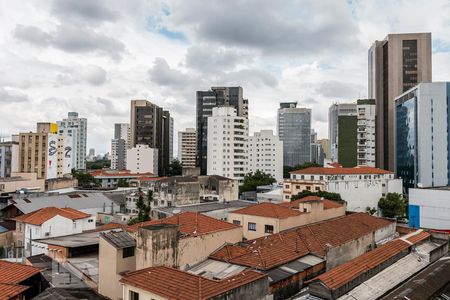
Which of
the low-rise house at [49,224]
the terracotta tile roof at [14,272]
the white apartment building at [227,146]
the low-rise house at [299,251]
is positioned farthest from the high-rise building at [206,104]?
the terracotta tile roof at [14,272]

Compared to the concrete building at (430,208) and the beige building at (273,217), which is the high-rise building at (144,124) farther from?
the beige building at (273,217)

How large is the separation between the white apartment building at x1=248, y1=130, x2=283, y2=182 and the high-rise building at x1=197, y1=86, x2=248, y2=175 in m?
12.9

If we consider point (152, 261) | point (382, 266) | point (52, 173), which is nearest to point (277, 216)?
point (382, 266)

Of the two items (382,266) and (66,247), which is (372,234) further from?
(66,247)

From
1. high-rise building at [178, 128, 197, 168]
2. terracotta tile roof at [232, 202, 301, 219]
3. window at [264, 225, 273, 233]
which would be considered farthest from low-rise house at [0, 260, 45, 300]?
high-rise building at [178, 128, 197, 168]

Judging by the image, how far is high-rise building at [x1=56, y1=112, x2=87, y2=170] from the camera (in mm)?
149125

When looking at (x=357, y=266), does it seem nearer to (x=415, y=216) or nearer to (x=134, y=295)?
(x=134, y=295)

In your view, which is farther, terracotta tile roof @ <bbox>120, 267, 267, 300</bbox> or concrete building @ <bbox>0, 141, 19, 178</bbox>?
concrete building @ <bbox>0, 141, 19, 178</bbox>

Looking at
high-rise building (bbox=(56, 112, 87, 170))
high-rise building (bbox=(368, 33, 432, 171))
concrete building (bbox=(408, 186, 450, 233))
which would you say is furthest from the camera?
high-rise building (bbox=(56, 112, 87, 170))

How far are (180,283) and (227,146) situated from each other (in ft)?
245

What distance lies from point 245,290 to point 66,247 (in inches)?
608

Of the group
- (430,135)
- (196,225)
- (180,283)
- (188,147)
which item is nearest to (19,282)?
(180,283)

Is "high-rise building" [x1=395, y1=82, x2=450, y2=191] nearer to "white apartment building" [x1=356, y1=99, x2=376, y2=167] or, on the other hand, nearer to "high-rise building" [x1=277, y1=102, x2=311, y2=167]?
"white apartment building" [x1=356, y1=99, x2=376, y2=167]

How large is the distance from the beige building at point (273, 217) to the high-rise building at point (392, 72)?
7580 cm
